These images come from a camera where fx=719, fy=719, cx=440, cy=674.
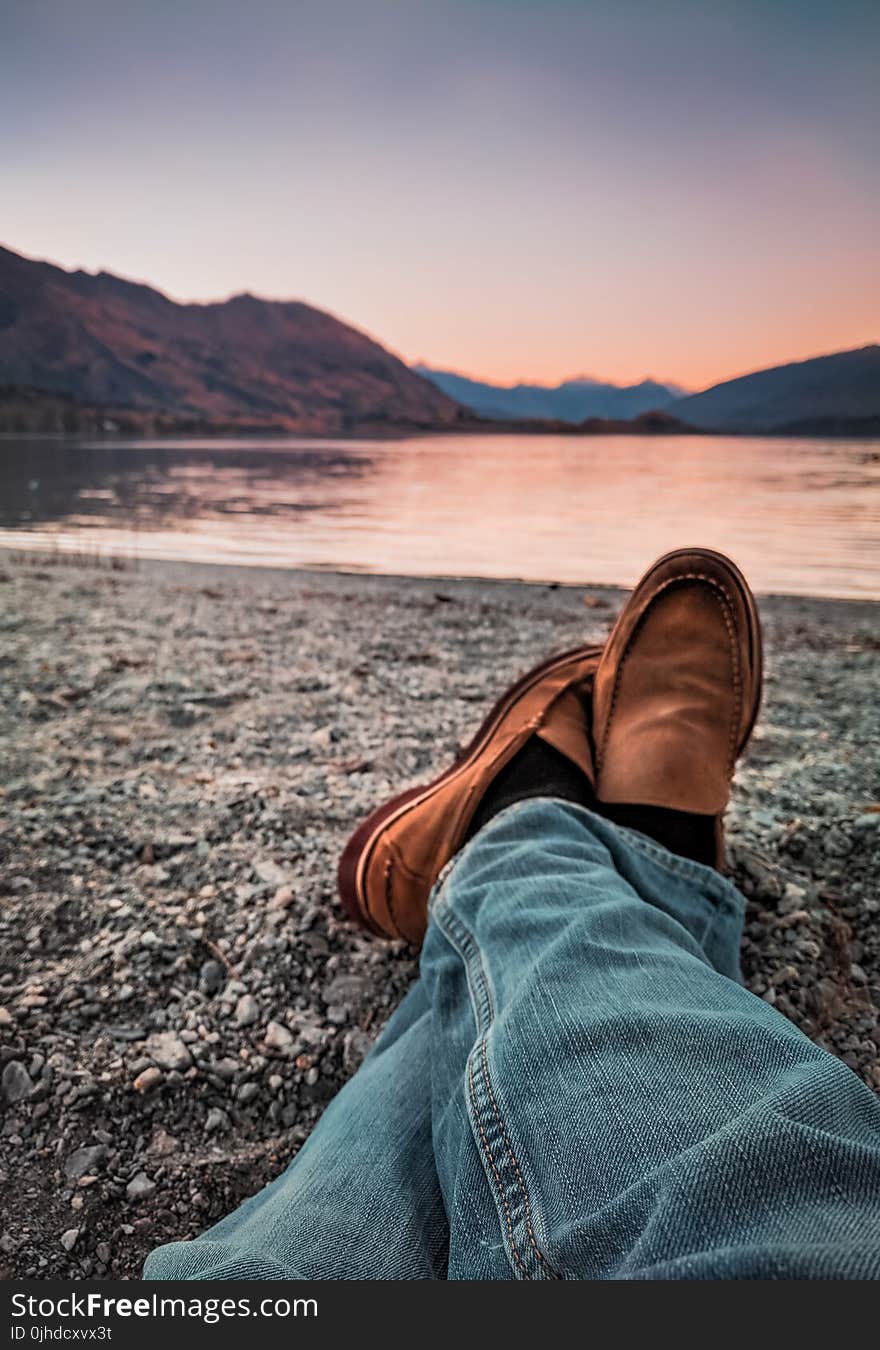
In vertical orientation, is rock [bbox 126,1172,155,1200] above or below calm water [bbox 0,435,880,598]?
below

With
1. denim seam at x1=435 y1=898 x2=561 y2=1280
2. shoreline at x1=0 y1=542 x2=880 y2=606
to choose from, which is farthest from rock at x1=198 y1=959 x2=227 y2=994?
shoreline at x1=0 y1=542 x2=880 y2=606

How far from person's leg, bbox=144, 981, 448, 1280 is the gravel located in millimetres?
293

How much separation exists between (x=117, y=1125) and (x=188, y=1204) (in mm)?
187

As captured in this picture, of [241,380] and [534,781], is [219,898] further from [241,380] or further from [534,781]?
[241,380]

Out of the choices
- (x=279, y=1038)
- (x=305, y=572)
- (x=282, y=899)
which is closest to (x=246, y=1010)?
(x=279, y=1038)

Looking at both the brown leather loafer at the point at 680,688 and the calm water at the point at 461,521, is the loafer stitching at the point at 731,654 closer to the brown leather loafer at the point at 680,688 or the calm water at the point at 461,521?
the brown leather loafer at the point at 680,688

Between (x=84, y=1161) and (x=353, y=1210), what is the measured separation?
56 cm

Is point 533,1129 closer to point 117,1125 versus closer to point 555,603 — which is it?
point 117,1125

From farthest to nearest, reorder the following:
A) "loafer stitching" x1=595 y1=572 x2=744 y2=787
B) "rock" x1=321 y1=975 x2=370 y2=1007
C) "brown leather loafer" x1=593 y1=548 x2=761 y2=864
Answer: "loafer stitching" x1=595 y1=572 x2=744 y2=787
"brown leather loafer" x1=593 y1=548 x2=761 y2=864
"rock" x1=321 y1=975 x2=370 y2=1007

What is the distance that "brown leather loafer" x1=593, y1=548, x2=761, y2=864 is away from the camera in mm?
1556

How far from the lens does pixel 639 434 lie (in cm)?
7344

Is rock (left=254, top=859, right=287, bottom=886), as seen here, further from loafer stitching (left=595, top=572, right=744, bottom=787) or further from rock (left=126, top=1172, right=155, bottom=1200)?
loafer stitching (left=595, top=572, right=744, bottom=787)

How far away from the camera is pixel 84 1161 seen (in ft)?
3.63

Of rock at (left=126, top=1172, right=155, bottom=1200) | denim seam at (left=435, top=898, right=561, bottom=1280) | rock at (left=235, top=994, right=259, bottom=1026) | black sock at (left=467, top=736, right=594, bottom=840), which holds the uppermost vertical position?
black sock at (left=467, top=736, right=594, bottom=840)
